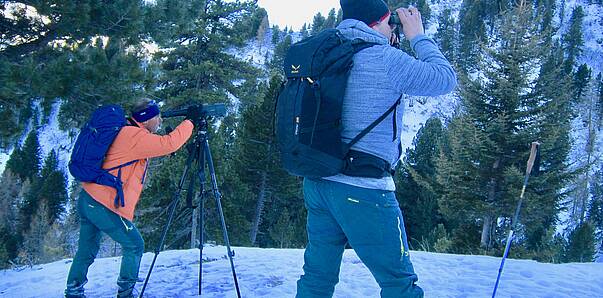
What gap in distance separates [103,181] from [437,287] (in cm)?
358

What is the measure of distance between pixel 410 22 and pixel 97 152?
2609 mm

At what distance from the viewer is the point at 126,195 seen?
3.69 m

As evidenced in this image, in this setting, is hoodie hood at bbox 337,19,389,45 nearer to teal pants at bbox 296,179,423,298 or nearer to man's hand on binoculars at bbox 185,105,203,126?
teal pants at bbox 296,179,423,298

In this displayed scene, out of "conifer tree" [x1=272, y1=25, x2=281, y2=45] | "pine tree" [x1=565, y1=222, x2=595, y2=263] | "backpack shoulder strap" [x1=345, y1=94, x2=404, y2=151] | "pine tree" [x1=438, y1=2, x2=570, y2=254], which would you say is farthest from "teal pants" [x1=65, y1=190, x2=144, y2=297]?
"conifer tree" [x1=272, y1=25, x2=281, y2=45]

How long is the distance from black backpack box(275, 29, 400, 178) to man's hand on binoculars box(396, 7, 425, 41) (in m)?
0.29

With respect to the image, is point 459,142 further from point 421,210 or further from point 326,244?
point 326,244

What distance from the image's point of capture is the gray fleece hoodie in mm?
2092

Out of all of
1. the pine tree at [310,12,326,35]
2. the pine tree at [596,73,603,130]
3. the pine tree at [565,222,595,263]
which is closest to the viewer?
the pine tree at [565,222,595,263]

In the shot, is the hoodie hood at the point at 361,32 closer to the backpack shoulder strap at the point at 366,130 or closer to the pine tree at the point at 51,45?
the backpack shoulder strap at the point at 366,130

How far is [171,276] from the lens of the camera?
5.14 m

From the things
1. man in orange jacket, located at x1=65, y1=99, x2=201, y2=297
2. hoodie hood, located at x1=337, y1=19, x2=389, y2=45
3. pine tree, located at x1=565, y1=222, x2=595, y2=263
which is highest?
hoodie hood, located at x1=337, y1=19, x2=389, y2=45

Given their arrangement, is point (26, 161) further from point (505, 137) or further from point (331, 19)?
point (331, 19)

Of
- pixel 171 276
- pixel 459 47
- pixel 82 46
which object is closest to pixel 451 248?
pixel 171 276

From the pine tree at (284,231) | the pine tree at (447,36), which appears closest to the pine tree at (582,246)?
the pine tree at (284,231)
